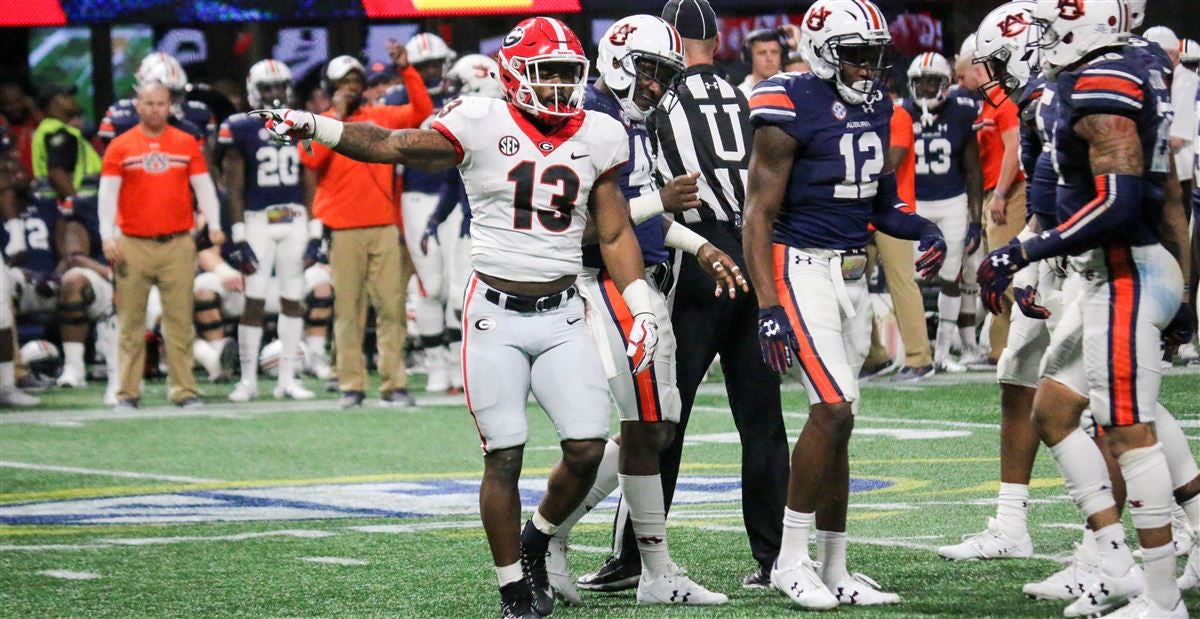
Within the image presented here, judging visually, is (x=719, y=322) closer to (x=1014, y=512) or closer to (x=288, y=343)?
(x=1014, y=512)

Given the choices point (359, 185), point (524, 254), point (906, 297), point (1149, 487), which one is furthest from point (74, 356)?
point (1149, 487)

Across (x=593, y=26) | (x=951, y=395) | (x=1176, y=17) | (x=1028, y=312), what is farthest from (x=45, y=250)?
(x=1028, y=312)

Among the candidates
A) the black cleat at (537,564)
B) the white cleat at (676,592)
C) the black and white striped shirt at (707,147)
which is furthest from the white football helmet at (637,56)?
the white cleat at (676,592)

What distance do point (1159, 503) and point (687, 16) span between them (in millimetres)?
2568

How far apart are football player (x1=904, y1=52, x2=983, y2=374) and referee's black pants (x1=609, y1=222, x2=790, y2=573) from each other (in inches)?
263

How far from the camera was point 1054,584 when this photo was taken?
18.9 feet

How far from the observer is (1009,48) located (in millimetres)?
6762

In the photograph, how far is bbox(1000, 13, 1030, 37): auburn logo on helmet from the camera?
6684 millimetres

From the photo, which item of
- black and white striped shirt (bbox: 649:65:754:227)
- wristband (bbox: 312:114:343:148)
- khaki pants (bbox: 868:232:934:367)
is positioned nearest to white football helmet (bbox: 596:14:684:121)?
black and white striped shirt (bbox: 649:65:754:227)

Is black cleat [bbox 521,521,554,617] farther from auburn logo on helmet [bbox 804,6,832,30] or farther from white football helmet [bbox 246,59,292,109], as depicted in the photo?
white football helmet [bbox 246,59,292,109]

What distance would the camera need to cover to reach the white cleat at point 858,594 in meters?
5.71

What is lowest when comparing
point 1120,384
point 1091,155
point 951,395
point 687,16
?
point 951,395

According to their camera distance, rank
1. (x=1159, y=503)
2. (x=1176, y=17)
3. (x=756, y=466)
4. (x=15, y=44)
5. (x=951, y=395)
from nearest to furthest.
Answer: (x=1159, y=503) < (x=756, y=466) < (x=951, y=395) < (x=1176, y=17) < (x=15, y=44)

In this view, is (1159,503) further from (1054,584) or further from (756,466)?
(756,466)
